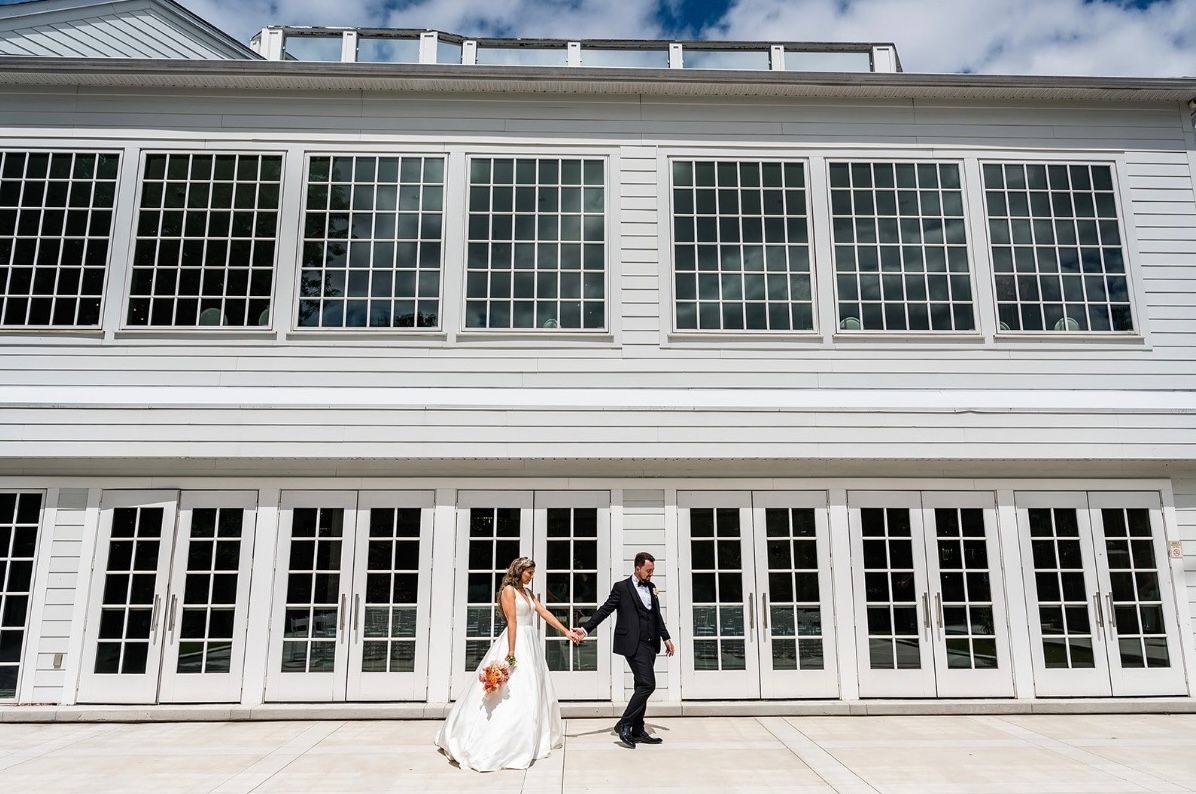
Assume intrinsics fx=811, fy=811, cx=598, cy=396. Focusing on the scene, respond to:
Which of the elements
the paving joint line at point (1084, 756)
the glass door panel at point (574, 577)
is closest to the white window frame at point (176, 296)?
the glass door panel at point (574, 577)

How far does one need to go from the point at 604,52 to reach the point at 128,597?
8.41m

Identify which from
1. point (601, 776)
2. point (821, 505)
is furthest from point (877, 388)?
point (601, 776)

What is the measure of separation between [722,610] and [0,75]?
32.0 ft

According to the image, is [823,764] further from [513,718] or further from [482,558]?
[482,558]

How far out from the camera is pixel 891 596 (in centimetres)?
842

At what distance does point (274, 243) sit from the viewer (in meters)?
8.89

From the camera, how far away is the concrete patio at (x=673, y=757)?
5.79 m

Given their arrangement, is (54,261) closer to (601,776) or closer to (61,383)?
(61,383)

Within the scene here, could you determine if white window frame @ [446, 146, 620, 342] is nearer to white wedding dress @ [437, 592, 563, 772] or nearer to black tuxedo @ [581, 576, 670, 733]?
black tuxedo @ [581, 576, 670, 733]

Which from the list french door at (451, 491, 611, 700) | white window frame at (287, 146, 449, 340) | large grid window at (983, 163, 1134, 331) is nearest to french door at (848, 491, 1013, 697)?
large grid window at (983, 163, 1134, 331)

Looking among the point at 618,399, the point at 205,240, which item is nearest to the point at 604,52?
the point at 618,399

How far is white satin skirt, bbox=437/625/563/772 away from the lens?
6277mm

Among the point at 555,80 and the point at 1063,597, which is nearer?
the point at 1063,597

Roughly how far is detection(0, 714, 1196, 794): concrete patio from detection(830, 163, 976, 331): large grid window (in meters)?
4.13
